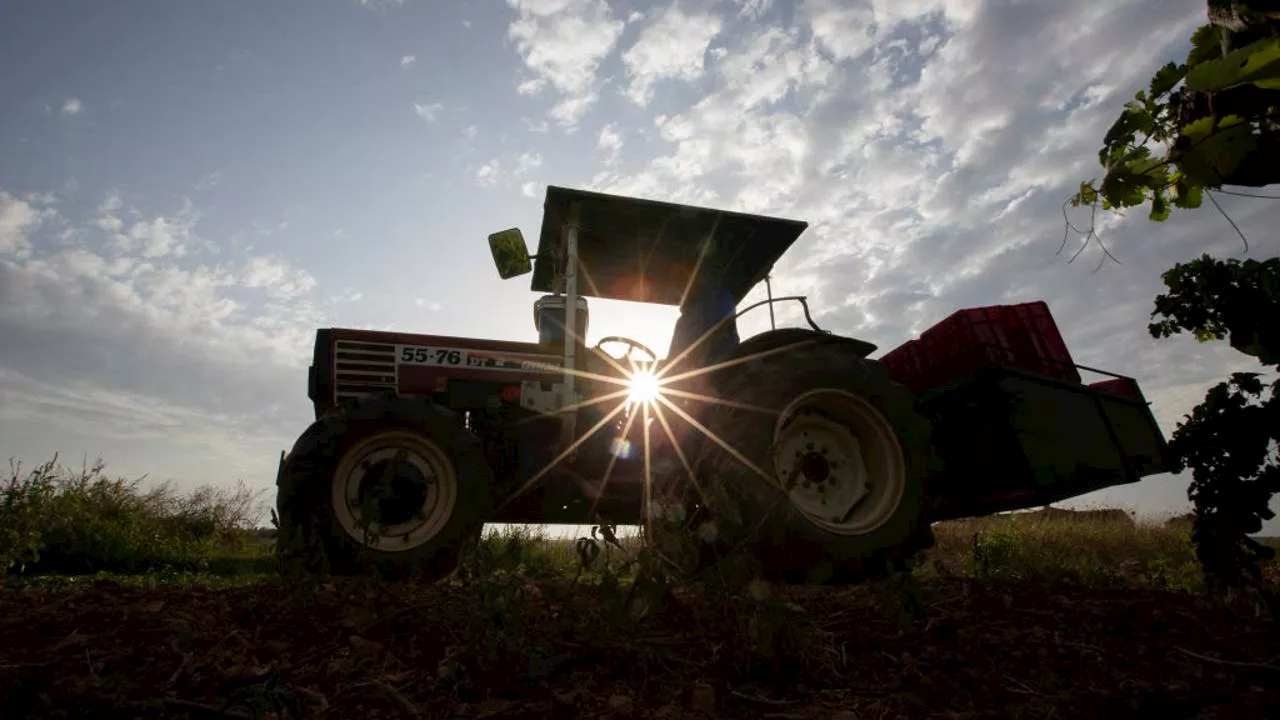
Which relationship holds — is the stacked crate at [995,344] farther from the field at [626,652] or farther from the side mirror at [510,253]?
the side mirror at [510,253]

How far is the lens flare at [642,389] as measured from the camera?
4.30m

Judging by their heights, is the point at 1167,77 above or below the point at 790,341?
below

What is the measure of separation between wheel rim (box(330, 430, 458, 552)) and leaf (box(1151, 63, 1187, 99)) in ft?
10.9

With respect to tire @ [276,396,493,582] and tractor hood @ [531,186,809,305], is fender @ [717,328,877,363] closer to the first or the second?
tractor hood @ [531,186,809,305]

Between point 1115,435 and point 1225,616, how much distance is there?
1873 millimetres

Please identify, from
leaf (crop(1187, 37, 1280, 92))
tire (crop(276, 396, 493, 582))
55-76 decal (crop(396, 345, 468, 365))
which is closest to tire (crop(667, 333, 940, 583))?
tire (crop(276, 396, 493, 582))

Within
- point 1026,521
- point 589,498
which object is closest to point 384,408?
point 589,498

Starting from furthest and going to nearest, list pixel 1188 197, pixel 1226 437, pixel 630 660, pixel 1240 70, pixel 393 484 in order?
pixel 393 484 < pixel 1226 437 < pixel 630 660 < pixel 1188 197 < pixel 1240 70

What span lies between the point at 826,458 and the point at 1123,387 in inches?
90.5

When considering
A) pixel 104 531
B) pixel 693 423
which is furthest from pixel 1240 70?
pixel 104 531

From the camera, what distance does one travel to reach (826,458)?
3707 mm

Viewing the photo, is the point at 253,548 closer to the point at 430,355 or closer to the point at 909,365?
the point at 430,355

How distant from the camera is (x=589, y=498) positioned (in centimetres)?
403

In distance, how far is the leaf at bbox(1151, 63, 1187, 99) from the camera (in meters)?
1.00
